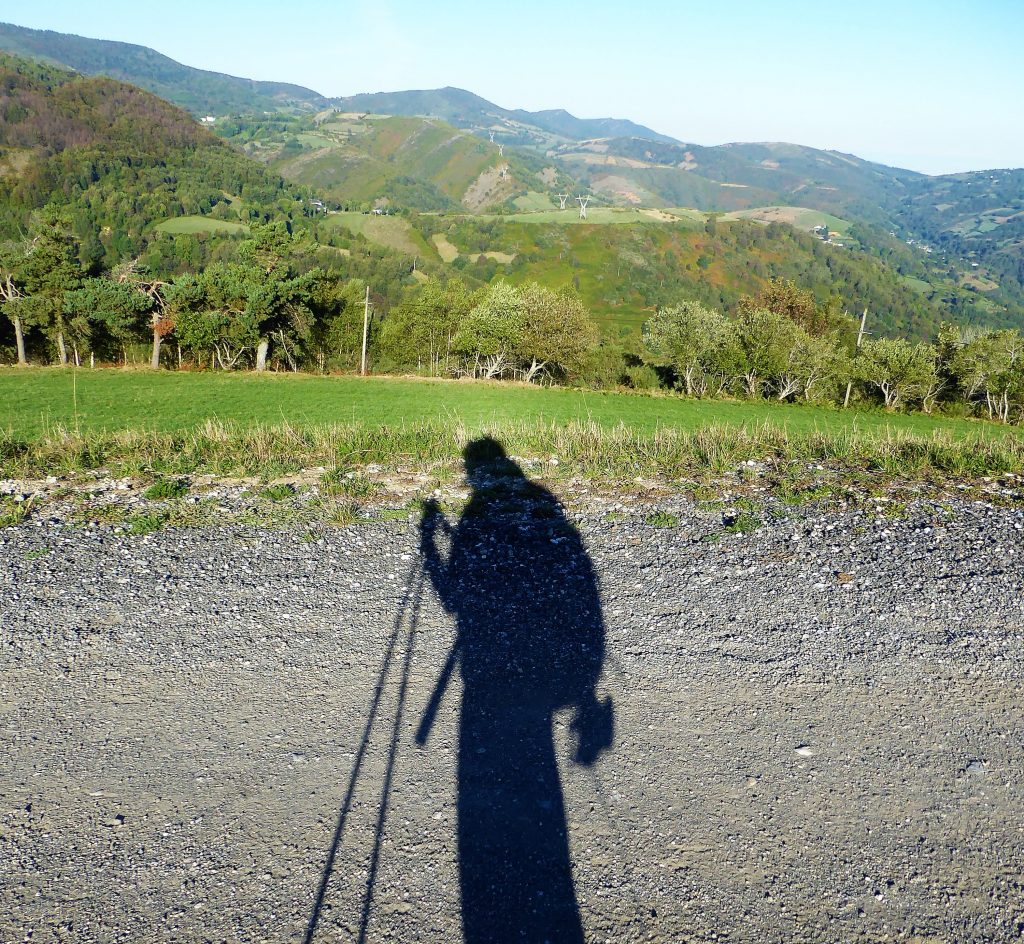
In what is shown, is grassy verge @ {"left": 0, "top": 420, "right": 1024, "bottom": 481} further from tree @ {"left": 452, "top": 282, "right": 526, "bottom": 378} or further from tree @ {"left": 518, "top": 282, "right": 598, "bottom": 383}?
tree @ {"left": 518, "top": 282, "right": 598, "bottom": 383}

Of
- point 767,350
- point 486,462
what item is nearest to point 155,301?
point 486,462

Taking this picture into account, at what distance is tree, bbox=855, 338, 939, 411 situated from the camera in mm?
48594

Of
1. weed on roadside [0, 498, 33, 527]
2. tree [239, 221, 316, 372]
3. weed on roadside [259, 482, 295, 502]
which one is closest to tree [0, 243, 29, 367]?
tree [239, 221, 316, 372]

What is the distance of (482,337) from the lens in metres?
53.4

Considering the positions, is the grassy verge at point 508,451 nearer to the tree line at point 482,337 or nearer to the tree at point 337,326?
the tree line at point 482,337

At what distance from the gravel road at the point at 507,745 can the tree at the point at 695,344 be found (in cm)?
4486

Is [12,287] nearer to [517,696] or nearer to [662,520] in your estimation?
[662,520]

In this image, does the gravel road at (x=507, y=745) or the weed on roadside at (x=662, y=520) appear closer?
the gravel road at (x=507, y=745)

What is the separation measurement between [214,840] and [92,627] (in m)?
3.65

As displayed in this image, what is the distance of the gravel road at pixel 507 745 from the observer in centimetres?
381

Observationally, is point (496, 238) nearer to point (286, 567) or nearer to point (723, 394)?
point (723, 394)

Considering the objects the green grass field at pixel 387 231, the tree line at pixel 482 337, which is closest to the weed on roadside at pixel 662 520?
the tree line at pixel 482 337

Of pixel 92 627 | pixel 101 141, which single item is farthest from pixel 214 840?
pixel 101 141

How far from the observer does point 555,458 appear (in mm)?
13703
